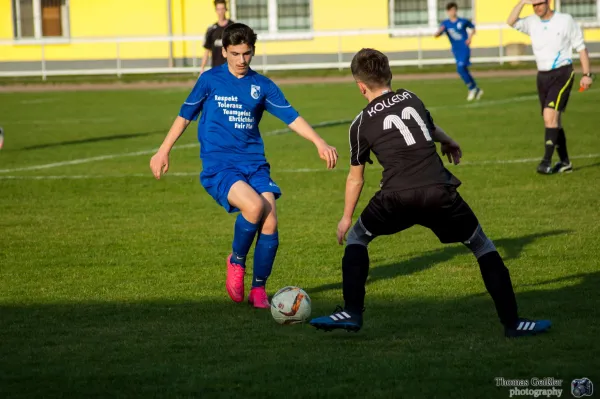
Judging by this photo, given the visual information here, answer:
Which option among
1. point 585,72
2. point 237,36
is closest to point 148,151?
point 585,72

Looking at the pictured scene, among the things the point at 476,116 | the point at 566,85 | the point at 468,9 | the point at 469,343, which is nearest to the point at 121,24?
the point at 468,9

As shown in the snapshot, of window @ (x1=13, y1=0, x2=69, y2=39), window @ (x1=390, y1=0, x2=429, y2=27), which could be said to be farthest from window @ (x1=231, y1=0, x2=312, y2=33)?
window @ (x1=13, y1=0, x2=69, y2=39)

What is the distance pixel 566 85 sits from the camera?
13297 millimetres

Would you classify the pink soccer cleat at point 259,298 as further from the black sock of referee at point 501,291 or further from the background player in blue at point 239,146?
the black sock of referee at point 501,291

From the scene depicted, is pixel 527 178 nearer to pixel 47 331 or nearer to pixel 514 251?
pixel 514 251

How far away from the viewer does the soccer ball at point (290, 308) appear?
661cm

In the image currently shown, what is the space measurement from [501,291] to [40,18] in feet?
131

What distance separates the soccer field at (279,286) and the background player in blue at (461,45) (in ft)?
28.9

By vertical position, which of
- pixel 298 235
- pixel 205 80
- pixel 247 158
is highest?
pixel 205 80

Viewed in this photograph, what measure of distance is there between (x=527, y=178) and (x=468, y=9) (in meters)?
29.9

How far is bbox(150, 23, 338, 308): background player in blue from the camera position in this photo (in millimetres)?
7273

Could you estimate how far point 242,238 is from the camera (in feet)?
24.2

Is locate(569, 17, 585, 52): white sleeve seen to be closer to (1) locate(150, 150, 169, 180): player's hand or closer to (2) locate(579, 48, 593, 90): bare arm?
(2) locate(579, 48, 593, 90): bare arm

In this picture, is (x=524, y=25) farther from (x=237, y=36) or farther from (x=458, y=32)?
(x=458, y=32)
